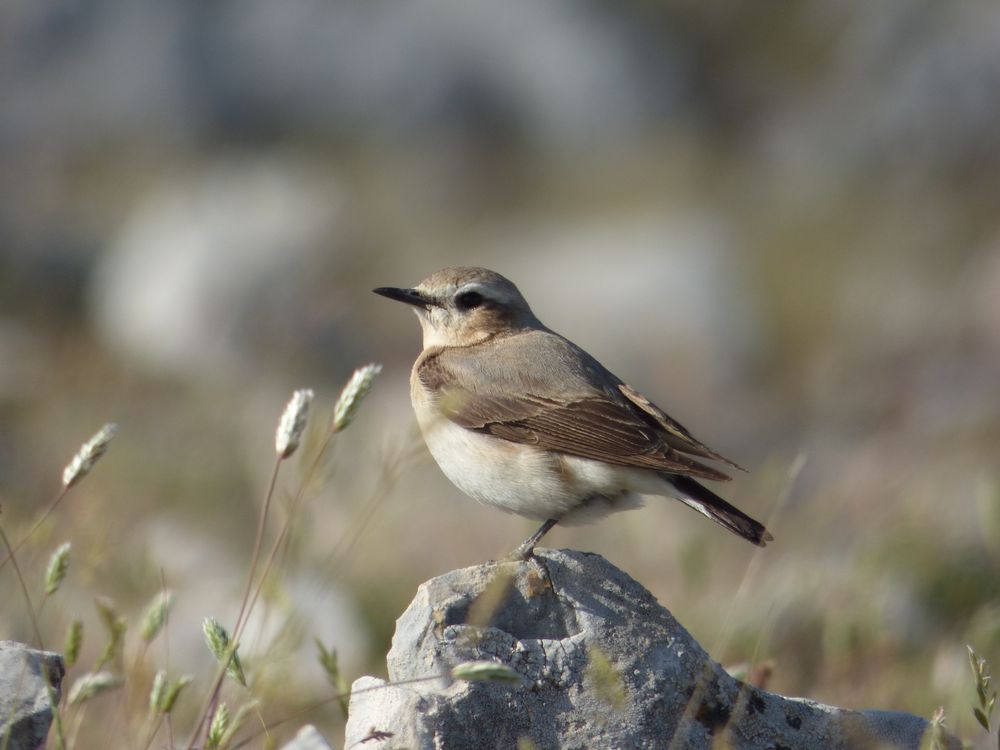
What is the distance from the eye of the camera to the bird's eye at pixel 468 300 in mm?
6973

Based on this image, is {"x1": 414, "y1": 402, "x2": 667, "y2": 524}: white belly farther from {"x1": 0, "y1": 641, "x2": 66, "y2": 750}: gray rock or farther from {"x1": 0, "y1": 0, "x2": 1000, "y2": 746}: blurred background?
{"x1": 0, "y1": 641, "x2": 66, "y2": 750}: gray rock

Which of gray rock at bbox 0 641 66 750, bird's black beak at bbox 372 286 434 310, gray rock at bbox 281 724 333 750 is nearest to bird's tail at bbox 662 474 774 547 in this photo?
bird's black beak at bbox 372 286 434 310

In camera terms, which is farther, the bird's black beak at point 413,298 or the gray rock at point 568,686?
the bird's black beak at point 413,298

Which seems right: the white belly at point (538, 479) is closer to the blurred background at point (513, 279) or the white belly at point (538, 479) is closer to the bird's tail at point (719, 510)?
the bird's tail at point (719, 510)

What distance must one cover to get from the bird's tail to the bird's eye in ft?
5.49

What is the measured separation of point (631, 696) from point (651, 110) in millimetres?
24147

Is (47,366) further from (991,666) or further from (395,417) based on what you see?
(991,666)

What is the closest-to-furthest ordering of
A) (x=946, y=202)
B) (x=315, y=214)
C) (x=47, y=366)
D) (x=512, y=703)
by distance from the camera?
(x=512, y=703), (x=47, y=366), (x=315, y=214), (x=946, y=202)

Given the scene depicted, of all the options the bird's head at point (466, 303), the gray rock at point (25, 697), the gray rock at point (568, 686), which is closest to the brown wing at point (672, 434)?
the bird's head at point (466, 303)

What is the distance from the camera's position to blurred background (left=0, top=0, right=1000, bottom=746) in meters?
8.34

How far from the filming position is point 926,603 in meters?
8.48

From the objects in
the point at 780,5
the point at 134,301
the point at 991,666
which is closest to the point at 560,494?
the point at 991,666

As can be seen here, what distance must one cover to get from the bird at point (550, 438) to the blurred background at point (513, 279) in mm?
675

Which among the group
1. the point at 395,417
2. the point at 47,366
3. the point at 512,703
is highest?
the point at 512,703
